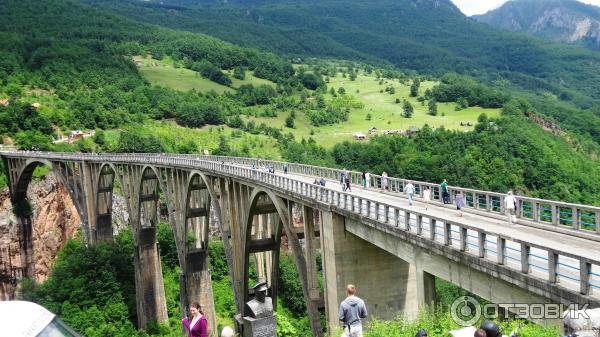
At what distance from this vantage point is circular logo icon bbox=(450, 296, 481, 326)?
536 inches

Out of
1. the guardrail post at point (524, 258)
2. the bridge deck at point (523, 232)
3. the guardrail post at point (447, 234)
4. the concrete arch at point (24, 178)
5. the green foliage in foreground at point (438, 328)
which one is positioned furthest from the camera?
the concrete arch at point (24, 178)

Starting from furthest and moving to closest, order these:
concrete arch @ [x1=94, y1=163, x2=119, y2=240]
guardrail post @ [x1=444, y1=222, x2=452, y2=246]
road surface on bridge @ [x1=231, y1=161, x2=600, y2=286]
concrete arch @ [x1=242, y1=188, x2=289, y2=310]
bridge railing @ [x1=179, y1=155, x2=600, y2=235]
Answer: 1. concrete arch @ [x1=94, y1=163, x2=119, y2=240]
2. concrete arch @ [x1=242, y1=188, x2=289, y2=310]
3. bridge railing @ [x1=179, y1=155, x2=600, y2=235]
4. guardrail post @ [x1=444, y1=222, x2=452, y2=246]
5. road surface on bridge @ [x1=231, y1=161, x2=600, y2=286]

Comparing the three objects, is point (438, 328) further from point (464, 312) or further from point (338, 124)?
point (338, 124)

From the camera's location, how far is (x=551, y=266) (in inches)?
473

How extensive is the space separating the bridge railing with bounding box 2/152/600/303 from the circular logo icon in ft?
4.35

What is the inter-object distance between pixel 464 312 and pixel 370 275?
336 inches

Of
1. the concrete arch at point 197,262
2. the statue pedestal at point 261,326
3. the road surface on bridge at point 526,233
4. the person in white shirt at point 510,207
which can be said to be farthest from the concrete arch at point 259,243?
the statue pedestal at point 261,326

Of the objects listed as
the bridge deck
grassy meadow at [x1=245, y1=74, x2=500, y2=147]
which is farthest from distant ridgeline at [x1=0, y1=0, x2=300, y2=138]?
the bridge deck

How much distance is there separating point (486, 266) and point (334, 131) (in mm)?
126309

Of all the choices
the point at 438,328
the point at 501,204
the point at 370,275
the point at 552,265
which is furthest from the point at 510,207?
the point at 552,265

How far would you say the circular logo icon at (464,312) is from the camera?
13606mm

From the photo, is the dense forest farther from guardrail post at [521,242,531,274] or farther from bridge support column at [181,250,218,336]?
guardrail post at [521,242,531,274]

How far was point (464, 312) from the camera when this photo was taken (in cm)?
1450

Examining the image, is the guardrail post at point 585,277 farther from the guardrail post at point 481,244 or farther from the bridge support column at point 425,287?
the bridge support column at point 425,287
